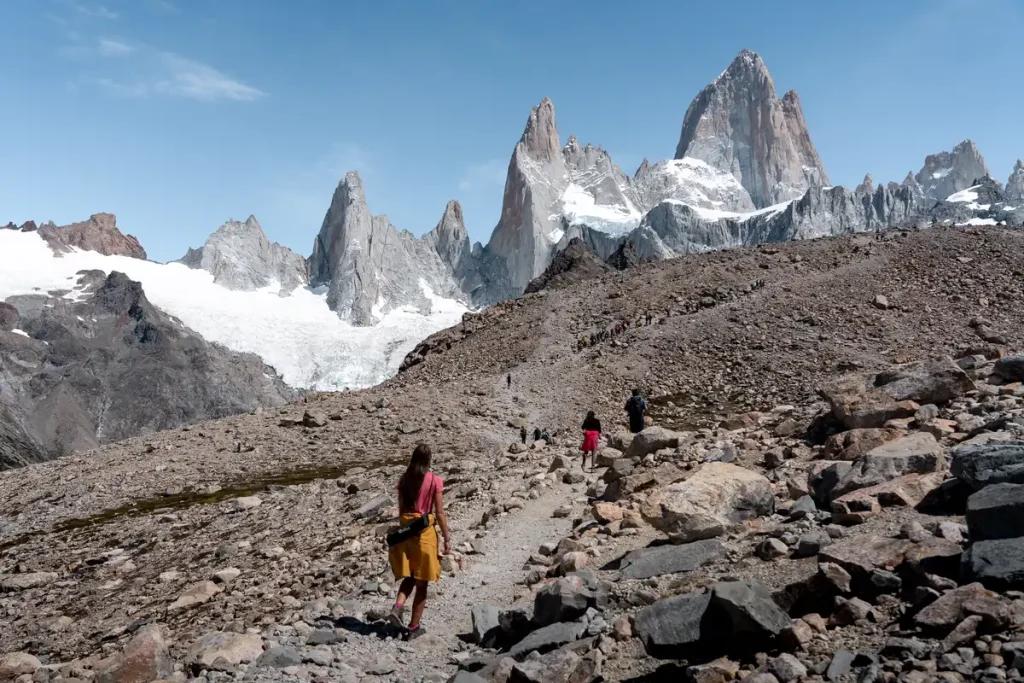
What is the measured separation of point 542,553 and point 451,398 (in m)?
24.9

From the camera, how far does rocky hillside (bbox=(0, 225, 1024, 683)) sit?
6887 mm

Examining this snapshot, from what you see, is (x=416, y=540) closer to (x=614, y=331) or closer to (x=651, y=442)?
(x=651, y=442)

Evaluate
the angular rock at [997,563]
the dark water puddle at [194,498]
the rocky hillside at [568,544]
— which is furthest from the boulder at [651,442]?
the angular rock at [997,563]

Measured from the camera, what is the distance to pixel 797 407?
19422mm

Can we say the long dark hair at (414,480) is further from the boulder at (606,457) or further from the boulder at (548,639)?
the boulder at (606,457)

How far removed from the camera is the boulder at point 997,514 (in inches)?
283

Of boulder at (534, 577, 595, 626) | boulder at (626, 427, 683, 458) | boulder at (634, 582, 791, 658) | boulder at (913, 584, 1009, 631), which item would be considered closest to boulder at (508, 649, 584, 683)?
boulder at (634, 582, 791, 658)

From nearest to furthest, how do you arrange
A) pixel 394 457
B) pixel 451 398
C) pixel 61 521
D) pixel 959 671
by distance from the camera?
pixel 959 671
pixel 61 521
pixel 394 457
pixel 451 398

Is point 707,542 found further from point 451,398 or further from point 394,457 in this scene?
point 451,398

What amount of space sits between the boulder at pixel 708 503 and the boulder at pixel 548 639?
2564mm

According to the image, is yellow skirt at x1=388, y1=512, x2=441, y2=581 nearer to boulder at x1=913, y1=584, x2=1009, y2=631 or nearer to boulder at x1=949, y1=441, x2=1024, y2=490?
boulder at x1=913, y1=584, x2=1009, y2=631

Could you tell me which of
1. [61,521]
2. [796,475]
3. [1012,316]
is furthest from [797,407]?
[1012,316]

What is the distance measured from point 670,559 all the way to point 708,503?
62.7 inches

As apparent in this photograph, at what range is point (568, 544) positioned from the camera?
11.8 m
